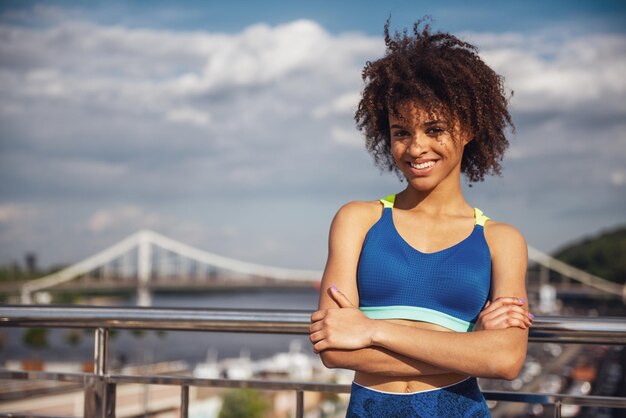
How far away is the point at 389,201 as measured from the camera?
4.73ft

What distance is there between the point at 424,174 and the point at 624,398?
0.69m

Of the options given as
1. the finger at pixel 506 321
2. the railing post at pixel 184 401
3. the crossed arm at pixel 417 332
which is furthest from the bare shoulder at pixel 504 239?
the railing post at pixel 184 401

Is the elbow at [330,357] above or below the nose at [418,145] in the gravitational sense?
below

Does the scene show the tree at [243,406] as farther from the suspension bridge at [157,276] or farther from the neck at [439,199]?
the neck at [439,199]

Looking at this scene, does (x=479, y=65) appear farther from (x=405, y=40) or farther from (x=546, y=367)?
(x=546, y=367)

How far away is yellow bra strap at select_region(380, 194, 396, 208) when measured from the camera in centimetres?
143

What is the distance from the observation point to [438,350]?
4.11 ft

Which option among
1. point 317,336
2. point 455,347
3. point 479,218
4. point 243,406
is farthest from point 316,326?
point 243,406

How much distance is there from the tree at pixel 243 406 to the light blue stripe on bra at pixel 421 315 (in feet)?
103

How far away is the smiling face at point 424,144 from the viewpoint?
1363 mm

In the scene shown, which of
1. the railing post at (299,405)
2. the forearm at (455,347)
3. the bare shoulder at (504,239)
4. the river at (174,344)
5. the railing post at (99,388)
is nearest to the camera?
the forearm at (455,347)

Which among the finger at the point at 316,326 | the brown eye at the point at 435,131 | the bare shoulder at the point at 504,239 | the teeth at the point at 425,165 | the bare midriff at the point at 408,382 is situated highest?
the brown eye at the point at 435,131

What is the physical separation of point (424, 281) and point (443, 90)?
33 cm

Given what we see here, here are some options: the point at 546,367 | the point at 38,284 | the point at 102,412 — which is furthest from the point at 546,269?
the point at 102,412
